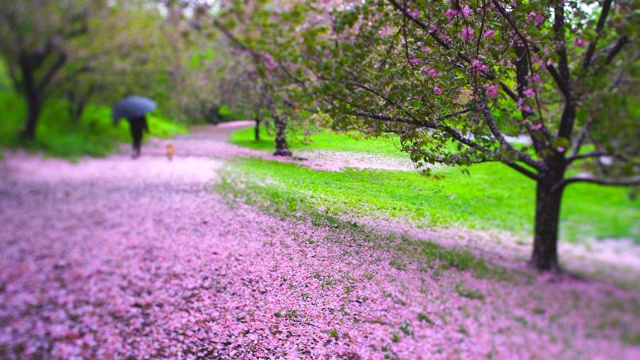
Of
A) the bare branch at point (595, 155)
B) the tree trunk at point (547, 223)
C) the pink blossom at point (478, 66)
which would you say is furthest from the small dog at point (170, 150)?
the bare branch at point (595, 155)

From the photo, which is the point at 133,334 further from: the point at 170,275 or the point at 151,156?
the point at 151,156

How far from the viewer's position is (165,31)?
184 inches

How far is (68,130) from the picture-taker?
16.5 ft

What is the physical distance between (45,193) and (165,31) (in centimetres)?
333

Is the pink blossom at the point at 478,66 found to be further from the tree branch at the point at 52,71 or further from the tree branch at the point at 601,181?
the tree branch at the point at 52,71

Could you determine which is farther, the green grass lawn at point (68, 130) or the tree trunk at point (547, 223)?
the green grass lawn at point (68, 130)

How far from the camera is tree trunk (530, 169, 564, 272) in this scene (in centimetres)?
170

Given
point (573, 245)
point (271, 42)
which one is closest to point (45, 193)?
point (271, 42)

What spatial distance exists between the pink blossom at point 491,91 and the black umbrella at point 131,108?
181 inches

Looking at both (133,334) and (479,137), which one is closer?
(479,137)

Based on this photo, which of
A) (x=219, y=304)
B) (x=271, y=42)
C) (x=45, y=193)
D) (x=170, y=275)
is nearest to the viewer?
(x=271, y=42)

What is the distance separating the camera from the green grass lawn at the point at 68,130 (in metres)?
4.20

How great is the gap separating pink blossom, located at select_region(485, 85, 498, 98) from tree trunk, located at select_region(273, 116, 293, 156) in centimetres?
153

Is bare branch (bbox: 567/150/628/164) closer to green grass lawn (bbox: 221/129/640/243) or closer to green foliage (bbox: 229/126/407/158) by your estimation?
green grass lawn (bbox: 221/129/640/243)
